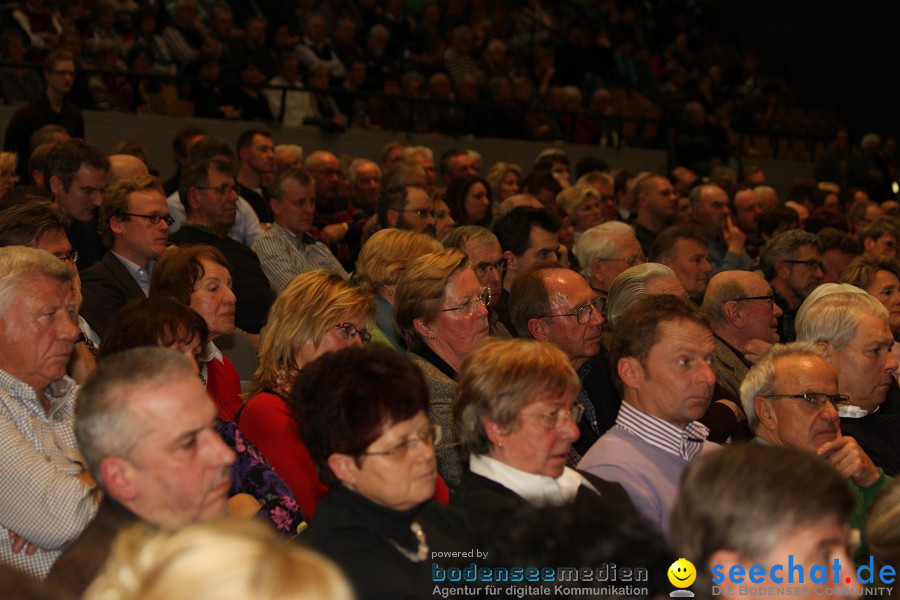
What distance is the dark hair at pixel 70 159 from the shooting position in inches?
211

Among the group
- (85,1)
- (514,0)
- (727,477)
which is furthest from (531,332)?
(514,0)

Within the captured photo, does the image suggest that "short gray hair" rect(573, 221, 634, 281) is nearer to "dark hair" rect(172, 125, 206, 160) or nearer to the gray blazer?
the gray blazer

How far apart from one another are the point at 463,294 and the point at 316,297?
2.06 feet

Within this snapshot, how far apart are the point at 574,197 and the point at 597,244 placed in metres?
1.75

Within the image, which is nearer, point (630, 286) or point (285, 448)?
point (285, 448)

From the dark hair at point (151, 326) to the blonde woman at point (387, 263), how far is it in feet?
4.21

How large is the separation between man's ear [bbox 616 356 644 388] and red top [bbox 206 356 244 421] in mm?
1313

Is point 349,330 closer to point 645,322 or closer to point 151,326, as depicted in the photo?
point 151,326

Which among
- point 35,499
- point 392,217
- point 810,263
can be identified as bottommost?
point 392,217

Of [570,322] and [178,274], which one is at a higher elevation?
[178,274]

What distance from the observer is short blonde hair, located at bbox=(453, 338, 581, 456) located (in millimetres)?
2695

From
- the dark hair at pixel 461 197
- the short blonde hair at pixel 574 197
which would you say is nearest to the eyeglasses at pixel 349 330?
the dark hair at pixel 461 197

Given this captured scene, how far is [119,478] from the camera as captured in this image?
7.16 feet

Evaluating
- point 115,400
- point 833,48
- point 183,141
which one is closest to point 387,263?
point 115,400
